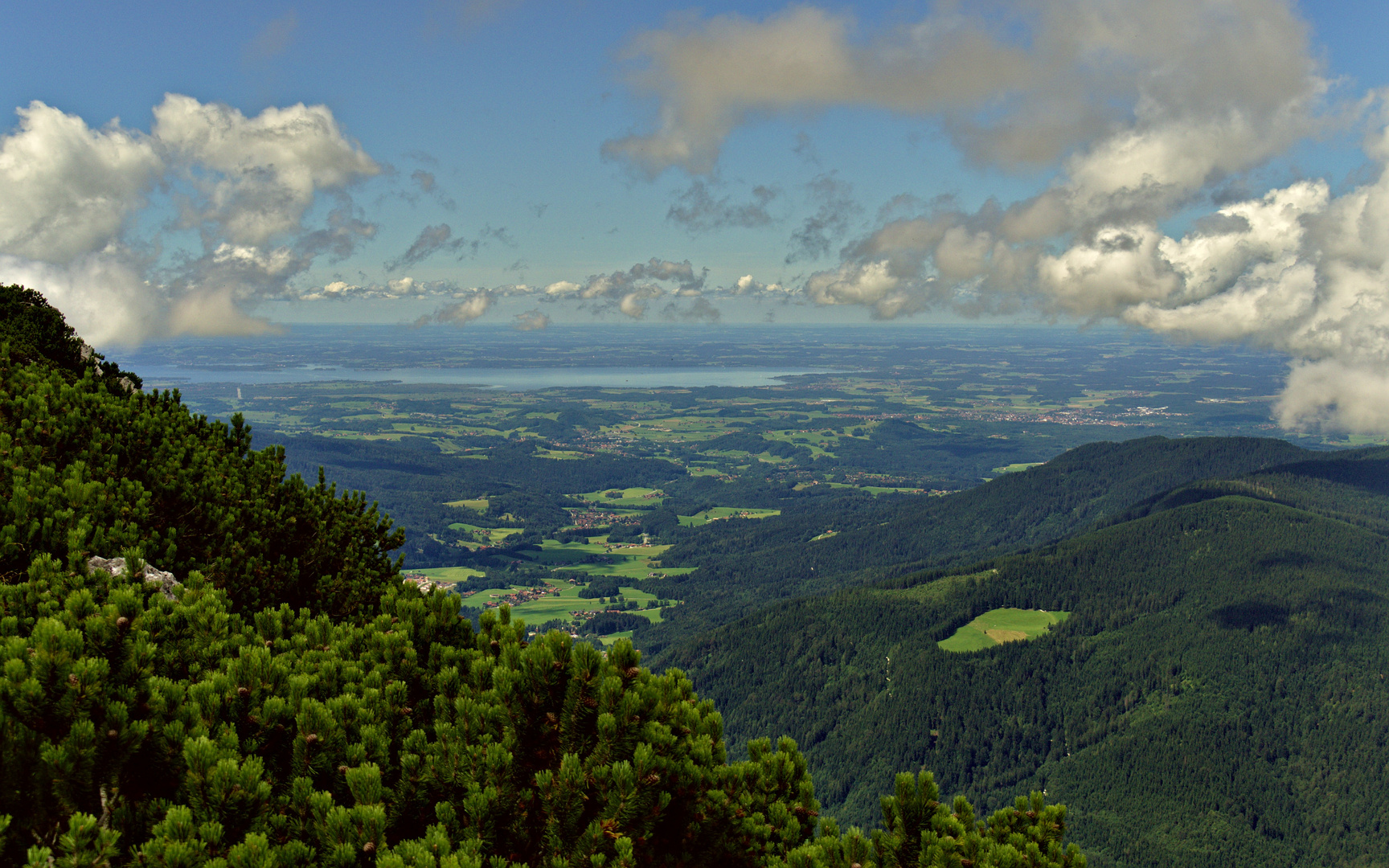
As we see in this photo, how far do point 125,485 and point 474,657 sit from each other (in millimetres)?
10193

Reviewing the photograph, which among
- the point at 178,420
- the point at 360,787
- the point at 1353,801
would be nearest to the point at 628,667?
the point at 360,787

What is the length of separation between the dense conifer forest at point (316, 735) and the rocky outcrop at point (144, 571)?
9 cm

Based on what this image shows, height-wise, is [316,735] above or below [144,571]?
below

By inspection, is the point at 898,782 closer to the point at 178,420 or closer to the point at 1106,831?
the point at 178,420

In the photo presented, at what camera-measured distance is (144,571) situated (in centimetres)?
1509

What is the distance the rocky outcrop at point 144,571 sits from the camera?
14.7 meters

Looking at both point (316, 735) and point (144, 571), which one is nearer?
point (316, 735)

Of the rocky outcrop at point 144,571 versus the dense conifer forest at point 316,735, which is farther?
the rocky outcrop at point 144,571

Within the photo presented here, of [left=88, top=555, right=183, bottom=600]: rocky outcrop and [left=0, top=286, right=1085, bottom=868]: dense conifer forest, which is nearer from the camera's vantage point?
[left=0, top=286, right=1085, bottom=868]: dense conifer forest

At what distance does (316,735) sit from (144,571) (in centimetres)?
671

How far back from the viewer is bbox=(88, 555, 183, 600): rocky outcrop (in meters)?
14.7

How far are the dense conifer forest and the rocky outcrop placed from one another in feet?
0.31

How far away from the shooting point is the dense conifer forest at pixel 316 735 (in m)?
9.42

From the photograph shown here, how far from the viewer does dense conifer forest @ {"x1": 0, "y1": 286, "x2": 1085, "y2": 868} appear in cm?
942
